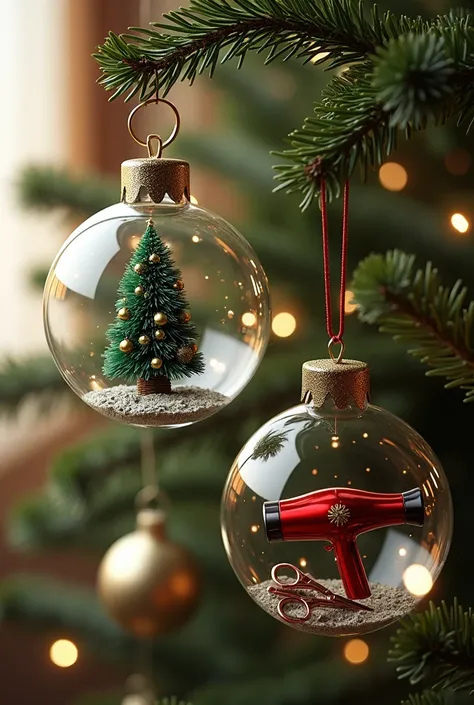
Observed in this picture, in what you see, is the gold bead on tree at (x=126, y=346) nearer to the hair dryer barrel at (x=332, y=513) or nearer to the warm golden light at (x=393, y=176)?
the hair dryer barrel at (x=332, y=513)

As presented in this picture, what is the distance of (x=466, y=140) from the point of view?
103cm

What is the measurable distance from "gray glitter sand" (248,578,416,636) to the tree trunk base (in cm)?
15

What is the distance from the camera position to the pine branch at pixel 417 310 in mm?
428

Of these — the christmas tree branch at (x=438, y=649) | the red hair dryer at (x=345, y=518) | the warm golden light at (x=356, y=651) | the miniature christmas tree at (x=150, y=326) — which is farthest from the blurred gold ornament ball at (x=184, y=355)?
the warm golden light at (x=356, y=651)

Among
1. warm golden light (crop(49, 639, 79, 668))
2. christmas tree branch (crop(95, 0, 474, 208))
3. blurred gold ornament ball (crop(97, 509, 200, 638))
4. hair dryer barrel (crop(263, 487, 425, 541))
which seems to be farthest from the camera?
warm golden light (crop(49, 639, 79, 668))

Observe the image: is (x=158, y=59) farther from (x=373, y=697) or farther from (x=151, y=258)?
(x=373, y=697)

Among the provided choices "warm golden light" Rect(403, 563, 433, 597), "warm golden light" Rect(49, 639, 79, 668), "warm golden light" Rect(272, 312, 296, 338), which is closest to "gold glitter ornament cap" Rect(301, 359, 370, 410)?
"warm golden light" Rect(403, 563, 433, 597)

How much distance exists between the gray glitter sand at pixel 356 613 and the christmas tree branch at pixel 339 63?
0.23 metres

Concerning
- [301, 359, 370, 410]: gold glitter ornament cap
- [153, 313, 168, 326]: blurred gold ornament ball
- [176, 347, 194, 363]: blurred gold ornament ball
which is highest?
[153, 313, 168, 326]: blurred gold ornament ball

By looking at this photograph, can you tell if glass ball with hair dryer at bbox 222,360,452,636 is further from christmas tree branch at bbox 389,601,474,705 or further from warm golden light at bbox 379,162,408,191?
warm golden light at bbox 379,162,408,191

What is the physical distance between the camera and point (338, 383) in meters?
0.57

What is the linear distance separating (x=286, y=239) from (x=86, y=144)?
1176 mm

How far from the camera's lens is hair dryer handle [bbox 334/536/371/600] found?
1.84ft

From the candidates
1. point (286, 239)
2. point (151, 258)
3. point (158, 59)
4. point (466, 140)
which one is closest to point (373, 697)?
point (286, 239)
